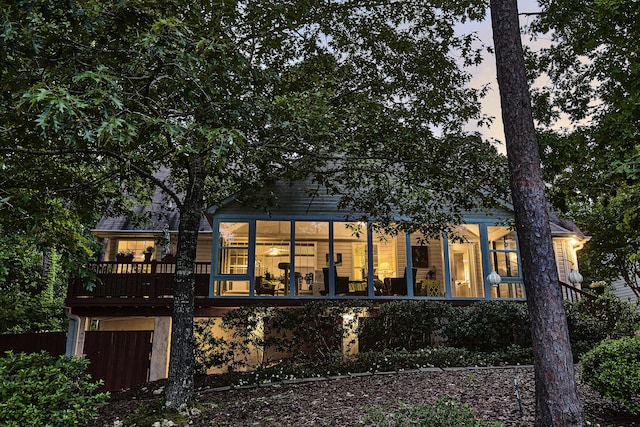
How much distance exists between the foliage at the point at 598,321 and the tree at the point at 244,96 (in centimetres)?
377

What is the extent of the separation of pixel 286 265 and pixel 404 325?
403 cm

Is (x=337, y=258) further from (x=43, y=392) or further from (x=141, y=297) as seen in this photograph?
(x=43, y=392)

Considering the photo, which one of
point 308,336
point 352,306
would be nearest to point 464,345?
point 352,306

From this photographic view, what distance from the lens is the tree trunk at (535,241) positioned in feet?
13.8

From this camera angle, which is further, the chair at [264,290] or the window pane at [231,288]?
the chair at [264,290]

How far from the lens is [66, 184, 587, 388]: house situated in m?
11.9

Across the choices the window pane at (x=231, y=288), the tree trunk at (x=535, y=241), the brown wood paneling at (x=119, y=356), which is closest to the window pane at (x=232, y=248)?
the window pane at (x=231, y=288)

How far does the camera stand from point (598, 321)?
10.1 m

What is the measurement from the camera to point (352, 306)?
10.2 meters

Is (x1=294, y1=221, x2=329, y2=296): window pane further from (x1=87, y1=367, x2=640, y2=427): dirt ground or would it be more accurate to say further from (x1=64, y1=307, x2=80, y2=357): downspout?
(x1=64, y1=307, x2=80, y2=357): downspout

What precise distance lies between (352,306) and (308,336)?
120 centimetres

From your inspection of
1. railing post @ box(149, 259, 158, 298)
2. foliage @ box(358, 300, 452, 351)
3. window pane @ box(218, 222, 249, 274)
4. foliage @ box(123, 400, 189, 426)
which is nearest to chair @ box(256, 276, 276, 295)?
window pane @ box(218, 222, 249, 274)

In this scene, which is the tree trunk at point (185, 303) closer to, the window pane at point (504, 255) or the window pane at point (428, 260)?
the window pane at point (428, 260)

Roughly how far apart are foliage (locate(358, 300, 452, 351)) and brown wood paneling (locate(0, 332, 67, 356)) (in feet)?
27.2
